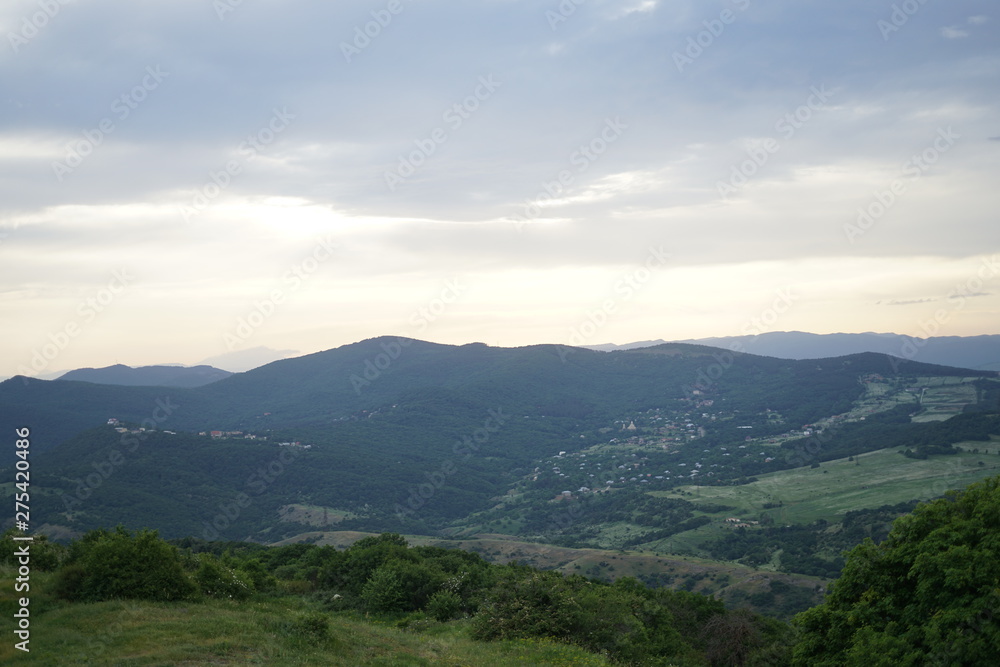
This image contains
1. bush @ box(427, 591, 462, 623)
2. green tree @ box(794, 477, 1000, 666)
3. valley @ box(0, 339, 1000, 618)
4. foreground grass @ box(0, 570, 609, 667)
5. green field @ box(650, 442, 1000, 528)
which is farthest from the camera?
green field @ box(650, 442, 1000, 528)

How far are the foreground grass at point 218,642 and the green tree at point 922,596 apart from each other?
21.2 ft

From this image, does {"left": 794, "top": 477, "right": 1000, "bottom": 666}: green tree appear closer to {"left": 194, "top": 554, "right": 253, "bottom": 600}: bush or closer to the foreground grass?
the foreground grass

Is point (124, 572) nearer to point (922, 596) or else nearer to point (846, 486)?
point (922, 596)

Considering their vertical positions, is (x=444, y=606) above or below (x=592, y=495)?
above

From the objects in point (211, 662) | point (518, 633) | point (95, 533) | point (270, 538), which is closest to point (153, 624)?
point (211, 662)

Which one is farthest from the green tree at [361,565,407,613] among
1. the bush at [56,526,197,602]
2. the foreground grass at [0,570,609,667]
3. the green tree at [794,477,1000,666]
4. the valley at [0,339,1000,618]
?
the valley at [0,339,1000,618]

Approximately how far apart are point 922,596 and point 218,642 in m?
16.2

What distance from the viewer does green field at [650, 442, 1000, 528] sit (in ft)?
366

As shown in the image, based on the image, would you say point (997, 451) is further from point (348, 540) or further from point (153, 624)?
point (153, 624)

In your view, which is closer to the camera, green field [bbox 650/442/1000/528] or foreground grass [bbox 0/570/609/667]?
foreground grass [bbox 0/570/609/667]

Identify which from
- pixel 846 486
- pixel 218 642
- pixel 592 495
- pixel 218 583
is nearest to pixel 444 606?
pixel 218 583

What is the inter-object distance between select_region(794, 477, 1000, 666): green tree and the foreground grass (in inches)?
254

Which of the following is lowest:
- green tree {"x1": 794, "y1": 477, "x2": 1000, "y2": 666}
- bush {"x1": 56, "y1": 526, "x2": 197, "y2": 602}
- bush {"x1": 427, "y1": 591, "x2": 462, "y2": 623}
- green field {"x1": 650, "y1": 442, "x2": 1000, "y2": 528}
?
green field {"x1": 650, "y1": 442, "x2": 1000, "y2": 528}

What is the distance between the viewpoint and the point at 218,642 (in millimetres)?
13414
